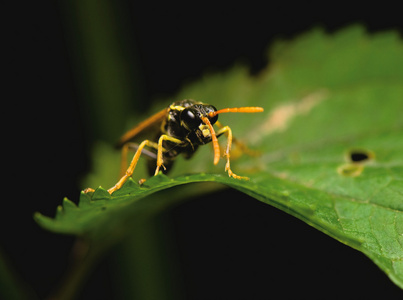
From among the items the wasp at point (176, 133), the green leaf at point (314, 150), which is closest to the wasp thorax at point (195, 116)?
the wasp at point (176, 133)

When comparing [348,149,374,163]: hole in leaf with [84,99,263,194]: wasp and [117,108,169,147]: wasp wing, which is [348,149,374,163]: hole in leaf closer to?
[84,99,263,194]: wasp

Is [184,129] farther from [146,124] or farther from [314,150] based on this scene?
[314,150]

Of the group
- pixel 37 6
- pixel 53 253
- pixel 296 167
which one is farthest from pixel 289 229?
pixel 37 6

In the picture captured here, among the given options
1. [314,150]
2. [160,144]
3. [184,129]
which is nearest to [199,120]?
[184,129]

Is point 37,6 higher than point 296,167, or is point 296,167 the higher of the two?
point 37,6

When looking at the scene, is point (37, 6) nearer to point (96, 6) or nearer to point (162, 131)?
point (96, 6)


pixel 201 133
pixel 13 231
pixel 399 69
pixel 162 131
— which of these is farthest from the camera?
pixel 13 231
